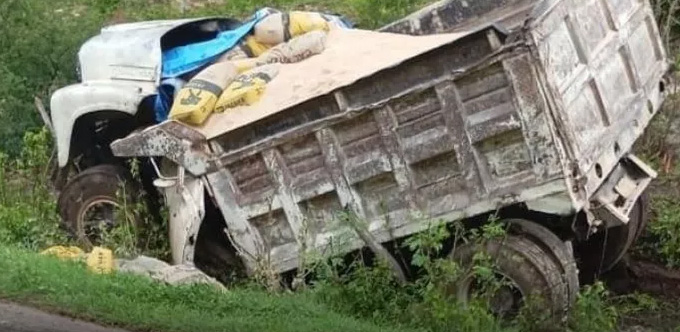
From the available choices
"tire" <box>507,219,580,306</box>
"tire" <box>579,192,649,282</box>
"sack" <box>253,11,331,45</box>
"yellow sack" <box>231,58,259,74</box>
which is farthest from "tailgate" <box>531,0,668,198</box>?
"yellow sack" <box>231,58,259,74</box>

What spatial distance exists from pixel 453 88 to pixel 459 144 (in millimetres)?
337

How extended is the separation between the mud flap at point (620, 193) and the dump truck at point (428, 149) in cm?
1

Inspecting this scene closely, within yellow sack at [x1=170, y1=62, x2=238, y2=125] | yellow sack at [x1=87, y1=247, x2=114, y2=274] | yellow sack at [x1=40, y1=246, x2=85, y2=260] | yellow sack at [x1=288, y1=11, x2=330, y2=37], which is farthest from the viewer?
yellow sack at [x1=288, y1=11, x2=330, y2=37]

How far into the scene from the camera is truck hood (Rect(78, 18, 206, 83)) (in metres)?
9.48

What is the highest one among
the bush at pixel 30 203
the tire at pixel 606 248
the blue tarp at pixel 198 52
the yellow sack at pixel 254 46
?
the blue tarp at pixel 198 52

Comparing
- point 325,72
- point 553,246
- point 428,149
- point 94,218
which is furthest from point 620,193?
point 94,218

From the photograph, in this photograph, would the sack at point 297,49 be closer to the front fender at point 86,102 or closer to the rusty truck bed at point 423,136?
the rusty truck bed at point 423,136

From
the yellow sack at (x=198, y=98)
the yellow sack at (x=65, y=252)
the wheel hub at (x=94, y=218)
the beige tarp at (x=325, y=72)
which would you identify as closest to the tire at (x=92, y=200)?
the wheel hub at (x=94, y=218)

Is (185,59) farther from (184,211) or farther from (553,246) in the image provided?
(553,246)

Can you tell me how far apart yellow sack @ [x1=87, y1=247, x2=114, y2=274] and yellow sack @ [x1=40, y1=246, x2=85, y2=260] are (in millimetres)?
184

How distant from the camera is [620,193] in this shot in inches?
348

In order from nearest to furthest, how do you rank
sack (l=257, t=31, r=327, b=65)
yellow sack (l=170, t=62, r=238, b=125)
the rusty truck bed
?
the rusty truck bed
yellow sack (l=170, t=62, r=238, b=125)
sack (l=257, t=31, r=327, b=65)

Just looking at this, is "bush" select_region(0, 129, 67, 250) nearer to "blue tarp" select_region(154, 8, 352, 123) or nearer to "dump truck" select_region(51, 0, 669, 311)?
"dump truck" select_region(51, 0, 669, 311)

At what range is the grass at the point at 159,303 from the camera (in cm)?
709
